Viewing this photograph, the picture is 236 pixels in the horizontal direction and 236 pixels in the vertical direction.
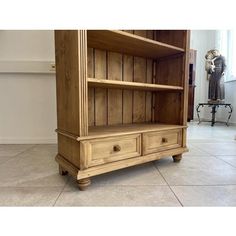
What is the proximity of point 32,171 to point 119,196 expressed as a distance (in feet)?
1.90

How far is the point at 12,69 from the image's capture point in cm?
166

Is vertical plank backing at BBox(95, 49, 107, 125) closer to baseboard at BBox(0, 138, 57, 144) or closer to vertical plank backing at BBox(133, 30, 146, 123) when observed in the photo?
vertical plank backing at BBox(133, 30, 146, 123)

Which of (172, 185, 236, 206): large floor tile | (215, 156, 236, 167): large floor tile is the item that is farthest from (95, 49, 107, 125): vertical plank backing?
(215, 156, 236, 167): large floor tile

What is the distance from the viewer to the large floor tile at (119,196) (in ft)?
2.35

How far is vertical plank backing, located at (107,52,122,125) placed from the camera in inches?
48.9

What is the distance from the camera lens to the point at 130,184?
0.90m

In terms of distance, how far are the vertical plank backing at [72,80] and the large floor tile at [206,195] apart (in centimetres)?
50

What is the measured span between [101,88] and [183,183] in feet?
2.47

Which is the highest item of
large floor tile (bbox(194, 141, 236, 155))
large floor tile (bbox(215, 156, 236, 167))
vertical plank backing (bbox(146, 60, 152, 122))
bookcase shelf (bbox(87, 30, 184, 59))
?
bookcase shelf (bbox(87, 30, 184, 59))

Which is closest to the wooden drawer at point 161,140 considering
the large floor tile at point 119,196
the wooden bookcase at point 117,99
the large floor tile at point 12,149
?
the wooden bookcase at point 117,99

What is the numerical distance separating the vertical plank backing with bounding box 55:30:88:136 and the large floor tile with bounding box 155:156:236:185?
554 millimetres
